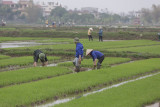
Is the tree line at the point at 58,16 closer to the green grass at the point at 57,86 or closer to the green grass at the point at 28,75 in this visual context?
the green grass at the point at 28,75

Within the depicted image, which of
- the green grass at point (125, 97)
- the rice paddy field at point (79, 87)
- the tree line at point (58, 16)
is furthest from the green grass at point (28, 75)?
the tree line at point (58, 16)

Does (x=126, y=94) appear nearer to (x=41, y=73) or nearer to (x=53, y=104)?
(x=53, y=104)

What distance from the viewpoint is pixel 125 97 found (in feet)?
34.4

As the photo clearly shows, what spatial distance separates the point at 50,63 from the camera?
19734 mm

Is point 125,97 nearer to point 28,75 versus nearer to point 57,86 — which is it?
point 57,86

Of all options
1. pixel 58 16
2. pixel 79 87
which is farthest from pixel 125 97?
pixel 58 16

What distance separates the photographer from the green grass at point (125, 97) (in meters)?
9.60

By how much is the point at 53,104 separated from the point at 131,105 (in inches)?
85.2

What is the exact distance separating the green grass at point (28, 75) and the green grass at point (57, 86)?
3.01 feet

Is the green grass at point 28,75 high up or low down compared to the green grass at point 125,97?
down

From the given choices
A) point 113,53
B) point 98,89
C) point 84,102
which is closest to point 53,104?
point 84,102

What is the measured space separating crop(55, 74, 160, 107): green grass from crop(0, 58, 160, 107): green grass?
1005mm

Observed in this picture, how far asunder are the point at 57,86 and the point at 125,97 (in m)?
2.49

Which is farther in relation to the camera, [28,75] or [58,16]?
[58,16]
